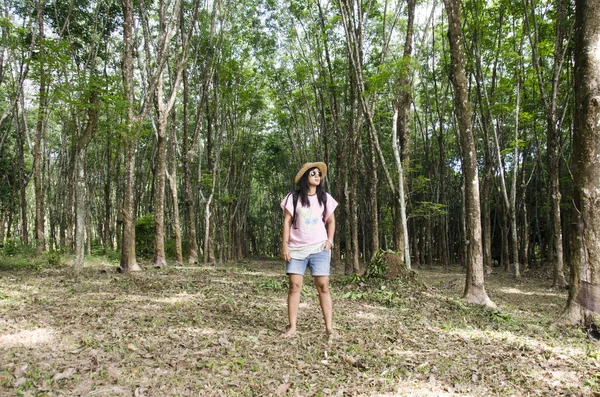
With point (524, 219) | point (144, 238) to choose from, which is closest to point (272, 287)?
point (144, 238)

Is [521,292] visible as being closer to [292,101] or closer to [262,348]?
[262,348]

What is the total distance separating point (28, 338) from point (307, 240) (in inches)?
119

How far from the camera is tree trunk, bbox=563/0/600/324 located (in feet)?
17.1

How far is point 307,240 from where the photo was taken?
4453 mm

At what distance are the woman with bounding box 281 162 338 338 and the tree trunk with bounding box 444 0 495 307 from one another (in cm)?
384

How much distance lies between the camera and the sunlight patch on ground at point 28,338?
3.71 metres

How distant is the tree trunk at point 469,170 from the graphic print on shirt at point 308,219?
402 cm

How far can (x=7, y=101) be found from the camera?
771 inches

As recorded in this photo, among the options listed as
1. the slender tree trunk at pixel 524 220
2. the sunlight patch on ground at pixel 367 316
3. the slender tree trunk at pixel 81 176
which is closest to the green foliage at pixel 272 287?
the sunlight patch on ground at pixel 367 316

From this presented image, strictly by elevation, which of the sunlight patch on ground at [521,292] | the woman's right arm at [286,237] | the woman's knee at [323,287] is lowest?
the sunlight patch on ground at [521,292]

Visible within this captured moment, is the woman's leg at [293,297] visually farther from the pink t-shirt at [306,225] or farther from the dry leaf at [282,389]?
the dry leaf at [282,389]

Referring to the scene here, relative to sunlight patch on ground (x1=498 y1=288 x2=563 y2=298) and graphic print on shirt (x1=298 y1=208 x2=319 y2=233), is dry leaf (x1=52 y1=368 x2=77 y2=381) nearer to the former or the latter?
graphic print on shirt (x1=298 y1=208 x2=319 y2=233)

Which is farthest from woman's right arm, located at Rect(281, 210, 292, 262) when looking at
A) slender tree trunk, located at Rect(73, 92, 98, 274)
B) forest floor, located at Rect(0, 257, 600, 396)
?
slender tree trunk, located at Rect(73, 92, 98, 274)

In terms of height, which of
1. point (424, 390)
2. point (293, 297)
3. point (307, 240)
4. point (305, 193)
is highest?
point (305, 193)
